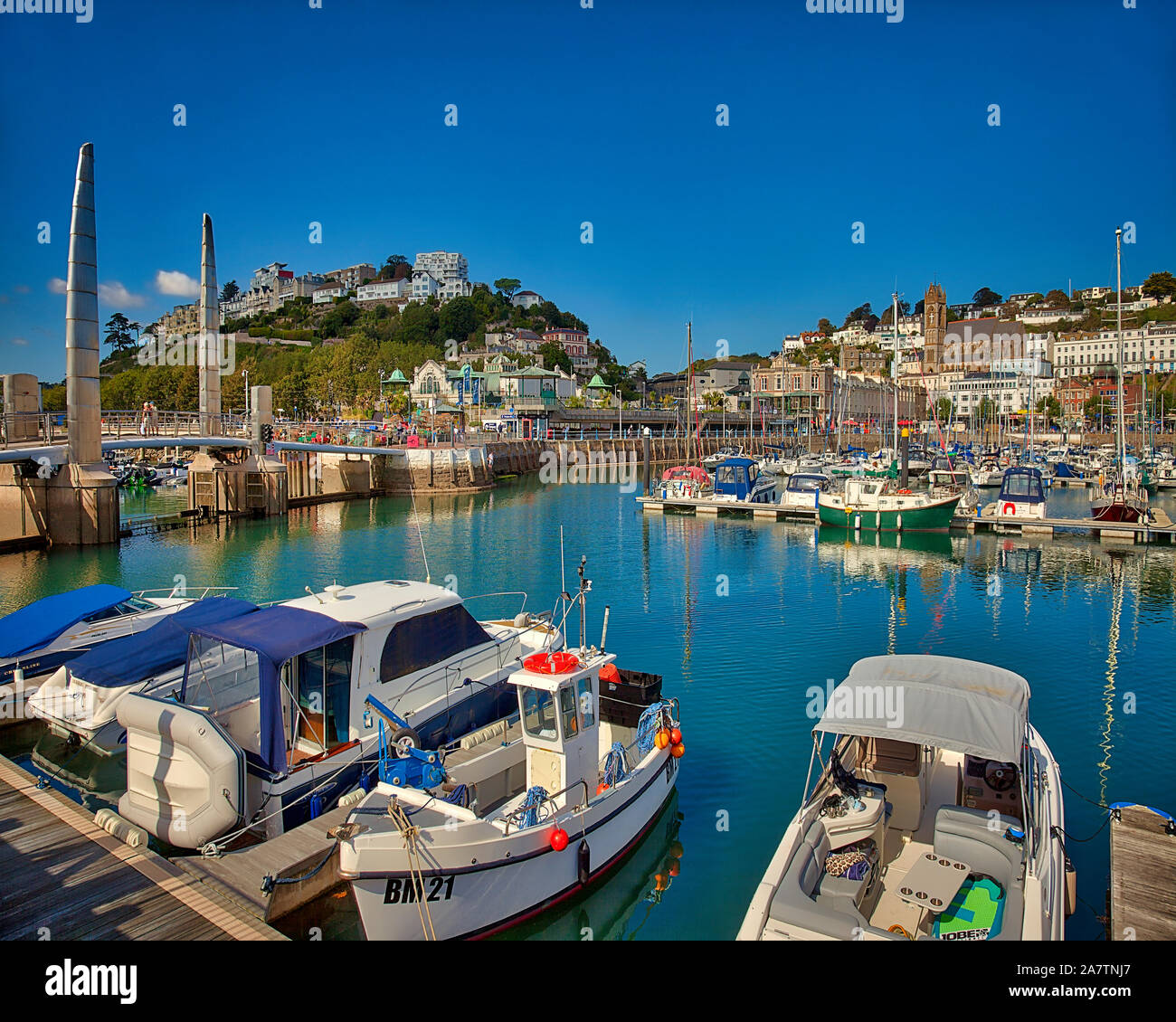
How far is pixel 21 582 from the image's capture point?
3091 cm

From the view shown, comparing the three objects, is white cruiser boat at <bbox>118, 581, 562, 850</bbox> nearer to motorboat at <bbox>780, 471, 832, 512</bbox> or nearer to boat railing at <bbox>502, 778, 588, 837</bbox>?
boat railing at <bbox>502, 778, 588, 837</bbox>

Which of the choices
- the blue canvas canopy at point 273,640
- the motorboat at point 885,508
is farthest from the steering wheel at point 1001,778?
the motorboat at point 885,508

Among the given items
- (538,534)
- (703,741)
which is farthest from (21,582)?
(703,741)

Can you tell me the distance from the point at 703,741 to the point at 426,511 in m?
43.5

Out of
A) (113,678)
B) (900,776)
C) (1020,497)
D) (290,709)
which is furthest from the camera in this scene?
(1020,497)

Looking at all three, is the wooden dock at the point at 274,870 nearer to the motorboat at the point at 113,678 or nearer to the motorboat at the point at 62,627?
the motorboat at the point at 113,678

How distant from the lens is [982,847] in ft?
28.7

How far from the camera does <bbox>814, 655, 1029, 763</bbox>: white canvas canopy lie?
30.1ft

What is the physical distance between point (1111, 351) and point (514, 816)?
199 metres

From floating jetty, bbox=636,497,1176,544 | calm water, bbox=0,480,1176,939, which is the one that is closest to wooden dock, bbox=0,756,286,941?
calm water, bbox=0,480,1176,939

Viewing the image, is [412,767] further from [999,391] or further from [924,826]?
[999,391]

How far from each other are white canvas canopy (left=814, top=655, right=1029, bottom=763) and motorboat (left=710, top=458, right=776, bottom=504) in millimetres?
43118

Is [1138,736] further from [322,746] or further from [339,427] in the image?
[339,427]

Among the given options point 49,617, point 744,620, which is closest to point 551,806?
point 49,617
